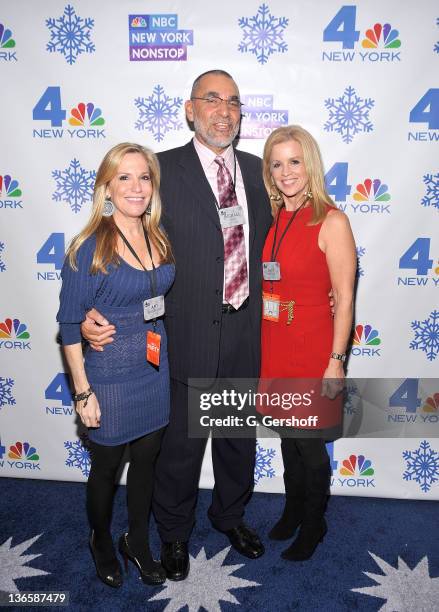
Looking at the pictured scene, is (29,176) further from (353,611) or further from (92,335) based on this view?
(353,611)

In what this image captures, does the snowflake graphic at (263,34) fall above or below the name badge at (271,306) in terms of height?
above

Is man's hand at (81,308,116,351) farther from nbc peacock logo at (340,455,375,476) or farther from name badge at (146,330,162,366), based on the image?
nbc peacock logo at (340,455,375,476)

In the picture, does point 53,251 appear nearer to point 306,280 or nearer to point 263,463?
point 306,280

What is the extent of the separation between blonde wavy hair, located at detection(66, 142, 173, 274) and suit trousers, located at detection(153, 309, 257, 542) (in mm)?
492

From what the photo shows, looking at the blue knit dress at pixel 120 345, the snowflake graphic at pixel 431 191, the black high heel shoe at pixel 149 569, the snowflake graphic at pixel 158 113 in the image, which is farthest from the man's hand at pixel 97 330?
the snowflake graphic at pixel 431 191

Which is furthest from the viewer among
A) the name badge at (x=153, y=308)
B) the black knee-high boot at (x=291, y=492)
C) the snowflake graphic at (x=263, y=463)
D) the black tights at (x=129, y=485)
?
the snowflake graphic at (x=263, y=463)

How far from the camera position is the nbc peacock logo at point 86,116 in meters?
2.75

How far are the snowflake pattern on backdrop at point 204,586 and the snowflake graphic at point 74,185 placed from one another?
203cm

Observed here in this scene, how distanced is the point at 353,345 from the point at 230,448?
0.99 meters

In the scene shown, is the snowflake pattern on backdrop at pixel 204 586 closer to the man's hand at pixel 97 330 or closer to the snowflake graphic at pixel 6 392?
the man's hand at pixel 97 330

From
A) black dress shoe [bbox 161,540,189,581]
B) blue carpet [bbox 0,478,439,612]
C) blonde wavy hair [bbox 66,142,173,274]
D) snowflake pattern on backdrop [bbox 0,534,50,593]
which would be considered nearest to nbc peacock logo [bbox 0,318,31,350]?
blue carpet [bbox 0,478,439,612]

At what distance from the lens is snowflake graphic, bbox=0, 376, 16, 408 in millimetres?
3166

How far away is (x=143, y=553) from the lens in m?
2.33

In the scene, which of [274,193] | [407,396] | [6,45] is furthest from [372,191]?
[6,45]
